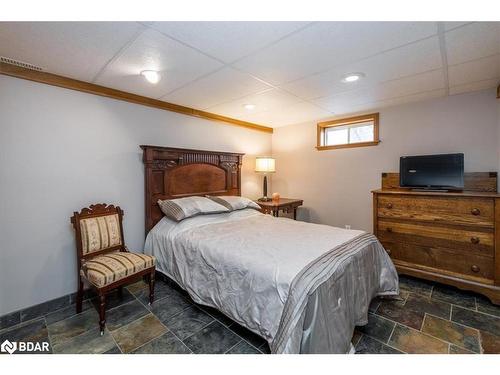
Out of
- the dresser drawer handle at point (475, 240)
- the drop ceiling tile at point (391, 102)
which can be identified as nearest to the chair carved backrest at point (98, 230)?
the drop ceiling tile at point (391, 102)

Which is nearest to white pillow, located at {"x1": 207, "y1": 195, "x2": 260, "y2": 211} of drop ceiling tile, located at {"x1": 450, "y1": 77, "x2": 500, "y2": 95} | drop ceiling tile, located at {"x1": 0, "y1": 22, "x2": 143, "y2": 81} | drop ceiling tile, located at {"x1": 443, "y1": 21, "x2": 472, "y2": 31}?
drop ceiling tile, located at {"x1": 0, "y1": 22, "x2": 143, "y2": 81}

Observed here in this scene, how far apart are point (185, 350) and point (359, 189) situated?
3.08 meters

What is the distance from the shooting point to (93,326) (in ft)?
6.28

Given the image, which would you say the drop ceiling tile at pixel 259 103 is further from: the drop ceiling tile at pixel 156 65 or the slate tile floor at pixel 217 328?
the slate tile floor at pixel 217 328

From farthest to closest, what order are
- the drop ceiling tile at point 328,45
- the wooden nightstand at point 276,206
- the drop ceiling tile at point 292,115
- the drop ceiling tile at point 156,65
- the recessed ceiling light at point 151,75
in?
the wooden nightstand at point 276,206 < the drop ceiling tile at point 292,115 < the recessed ceiling light at point 151,75 < the drop ceiling tile at point 156,65 < the drop ceiling tile at point 328,45

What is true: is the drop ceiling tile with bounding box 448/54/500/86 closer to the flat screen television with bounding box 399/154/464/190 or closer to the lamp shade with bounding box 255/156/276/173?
the flat screen television with bounding box 399/154/464/190

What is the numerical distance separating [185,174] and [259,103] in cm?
138

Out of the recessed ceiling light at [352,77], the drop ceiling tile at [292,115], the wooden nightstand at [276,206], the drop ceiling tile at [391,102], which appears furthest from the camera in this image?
the wooden nightstand at [276,206]

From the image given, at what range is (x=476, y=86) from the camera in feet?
8.21

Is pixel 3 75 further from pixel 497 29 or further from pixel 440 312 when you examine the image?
pixel 440 312

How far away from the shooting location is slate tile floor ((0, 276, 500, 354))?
1.66 meters

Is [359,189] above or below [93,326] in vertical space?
above

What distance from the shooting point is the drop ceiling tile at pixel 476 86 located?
239 cm

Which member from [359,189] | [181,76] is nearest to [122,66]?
[181,76]
